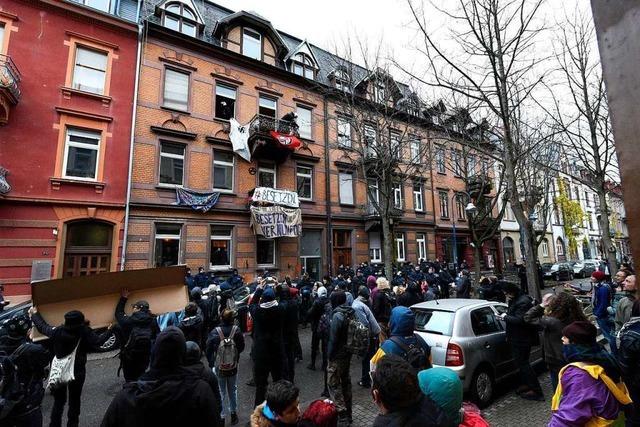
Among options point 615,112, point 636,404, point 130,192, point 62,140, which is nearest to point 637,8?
point 615,112

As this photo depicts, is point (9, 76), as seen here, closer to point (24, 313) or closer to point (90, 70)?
point (90, 70)

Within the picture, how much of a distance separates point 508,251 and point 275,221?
72.7 ft

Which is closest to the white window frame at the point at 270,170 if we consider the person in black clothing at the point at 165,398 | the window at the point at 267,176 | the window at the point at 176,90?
the window at the point at 267,176

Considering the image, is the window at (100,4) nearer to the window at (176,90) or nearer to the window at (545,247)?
the window at (176,90)

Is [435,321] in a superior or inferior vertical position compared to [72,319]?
inferior

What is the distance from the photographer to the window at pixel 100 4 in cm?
1240

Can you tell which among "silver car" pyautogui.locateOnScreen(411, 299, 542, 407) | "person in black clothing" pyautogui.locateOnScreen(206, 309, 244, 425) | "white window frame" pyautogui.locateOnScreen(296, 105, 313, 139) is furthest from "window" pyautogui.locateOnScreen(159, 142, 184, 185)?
"silver car" pyautogui.locateOnScreen(411, 299, 542, 407)

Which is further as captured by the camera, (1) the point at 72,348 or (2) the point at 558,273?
(2) the point at 558,273

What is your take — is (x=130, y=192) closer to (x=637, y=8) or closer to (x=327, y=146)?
(x=327, y=146)

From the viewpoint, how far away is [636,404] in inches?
119

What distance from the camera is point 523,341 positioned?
16.4 feet

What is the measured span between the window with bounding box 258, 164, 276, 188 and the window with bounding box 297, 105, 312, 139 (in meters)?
2.80

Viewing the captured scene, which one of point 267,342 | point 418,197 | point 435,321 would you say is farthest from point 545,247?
point 267,342

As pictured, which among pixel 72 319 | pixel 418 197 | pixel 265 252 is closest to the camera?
pixel 72 319
